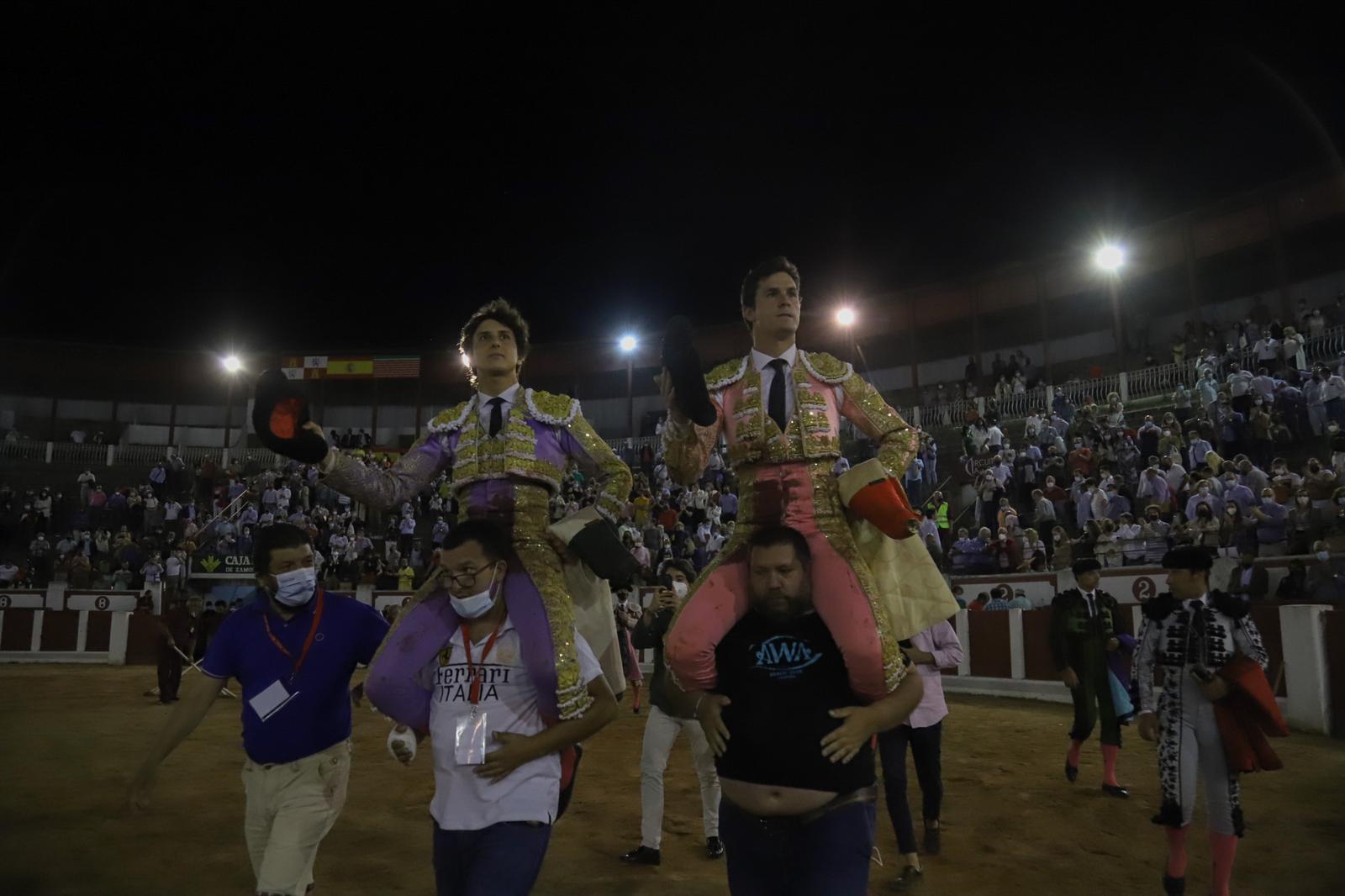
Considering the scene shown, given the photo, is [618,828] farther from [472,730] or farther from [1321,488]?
[1321,488]

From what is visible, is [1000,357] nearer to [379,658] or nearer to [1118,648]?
[1118,648]

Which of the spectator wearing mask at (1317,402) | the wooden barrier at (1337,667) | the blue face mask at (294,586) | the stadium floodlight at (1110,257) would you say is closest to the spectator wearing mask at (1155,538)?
the wooden barrier at (1337,667)

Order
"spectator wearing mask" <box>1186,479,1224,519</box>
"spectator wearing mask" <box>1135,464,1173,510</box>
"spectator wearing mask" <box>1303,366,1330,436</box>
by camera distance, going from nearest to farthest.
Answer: "spectator wearing mask" <box>1186,479,1224,519</box> < "spectator wearing mask" <box>1135,464,1173,510</box> < "spectator wearing mask" <box>1303,366,1330,436</box>

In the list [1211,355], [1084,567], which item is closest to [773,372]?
[1084,567]

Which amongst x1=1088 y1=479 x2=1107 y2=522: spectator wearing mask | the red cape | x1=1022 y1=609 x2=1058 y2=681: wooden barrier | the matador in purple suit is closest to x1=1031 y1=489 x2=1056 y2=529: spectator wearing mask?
x1=1088 y1=479 x2=1107 y2=522: spectator wearing mask

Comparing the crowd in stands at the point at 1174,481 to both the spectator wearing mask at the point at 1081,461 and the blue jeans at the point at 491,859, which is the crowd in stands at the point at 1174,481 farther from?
the blue jeans at the point at 491,859

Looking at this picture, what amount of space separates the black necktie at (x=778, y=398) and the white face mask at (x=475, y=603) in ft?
3.79

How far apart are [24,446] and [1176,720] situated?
33936 millimetres

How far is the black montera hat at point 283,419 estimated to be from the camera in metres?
3.15

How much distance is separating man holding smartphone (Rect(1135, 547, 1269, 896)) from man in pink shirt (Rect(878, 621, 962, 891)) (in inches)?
44.4

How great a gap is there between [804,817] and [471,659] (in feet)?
3.66

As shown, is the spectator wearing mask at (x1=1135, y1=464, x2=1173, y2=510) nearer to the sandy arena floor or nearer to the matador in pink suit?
the sandy arena floor

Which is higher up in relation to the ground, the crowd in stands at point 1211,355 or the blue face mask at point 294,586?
the crowd in stands at point 1211,355

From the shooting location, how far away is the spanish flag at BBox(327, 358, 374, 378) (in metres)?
34.9
